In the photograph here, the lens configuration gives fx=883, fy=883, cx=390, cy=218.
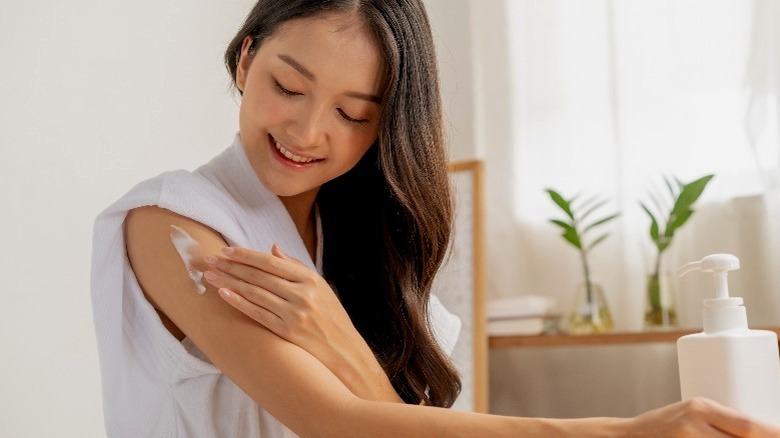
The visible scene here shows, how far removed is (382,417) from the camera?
0.73 m

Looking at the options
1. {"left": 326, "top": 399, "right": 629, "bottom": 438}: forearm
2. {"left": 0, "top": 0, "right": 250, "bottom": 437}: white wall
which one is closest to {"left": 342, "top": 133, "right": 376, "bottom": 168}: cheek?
{"left": 326, "top": 399, "right": 629, "bottom": 438}: forearm

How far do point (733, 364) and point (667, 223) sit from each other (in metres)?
1.53

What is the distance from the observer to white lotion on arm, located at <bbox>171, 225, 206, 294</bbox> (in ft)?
2.92

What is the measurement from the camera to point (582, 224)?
2.30 metres

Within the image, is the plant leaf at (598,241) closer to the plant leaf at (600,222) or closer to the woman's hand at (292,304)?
the plant leaf at (600,222)

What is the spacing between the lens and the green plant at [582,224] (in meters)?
2.18

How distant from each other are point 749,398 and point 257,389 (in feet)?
1.41

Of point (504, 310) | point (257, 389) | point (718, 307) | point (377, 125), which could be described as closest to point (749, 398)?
point (718, 307)


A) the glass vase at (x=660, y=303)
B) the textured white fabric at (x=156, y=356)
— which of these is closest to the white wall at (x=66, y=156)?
the textured white fabric at (x=156, y=356)

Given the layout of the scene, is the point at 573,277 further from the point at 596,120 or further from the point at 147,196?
the point at 147,196

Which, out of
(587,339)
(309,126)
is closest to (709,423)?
(309,126)

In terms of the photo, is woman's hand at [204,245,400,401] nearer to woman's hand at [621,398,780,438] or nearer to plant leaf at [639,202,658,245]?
woman's hand at [621,398,780,438]

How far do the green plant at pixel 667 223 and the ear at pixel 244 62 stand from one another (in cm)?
130

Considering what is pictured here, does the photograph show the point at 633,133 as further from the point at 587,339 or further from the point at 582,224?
the point at 587,339
